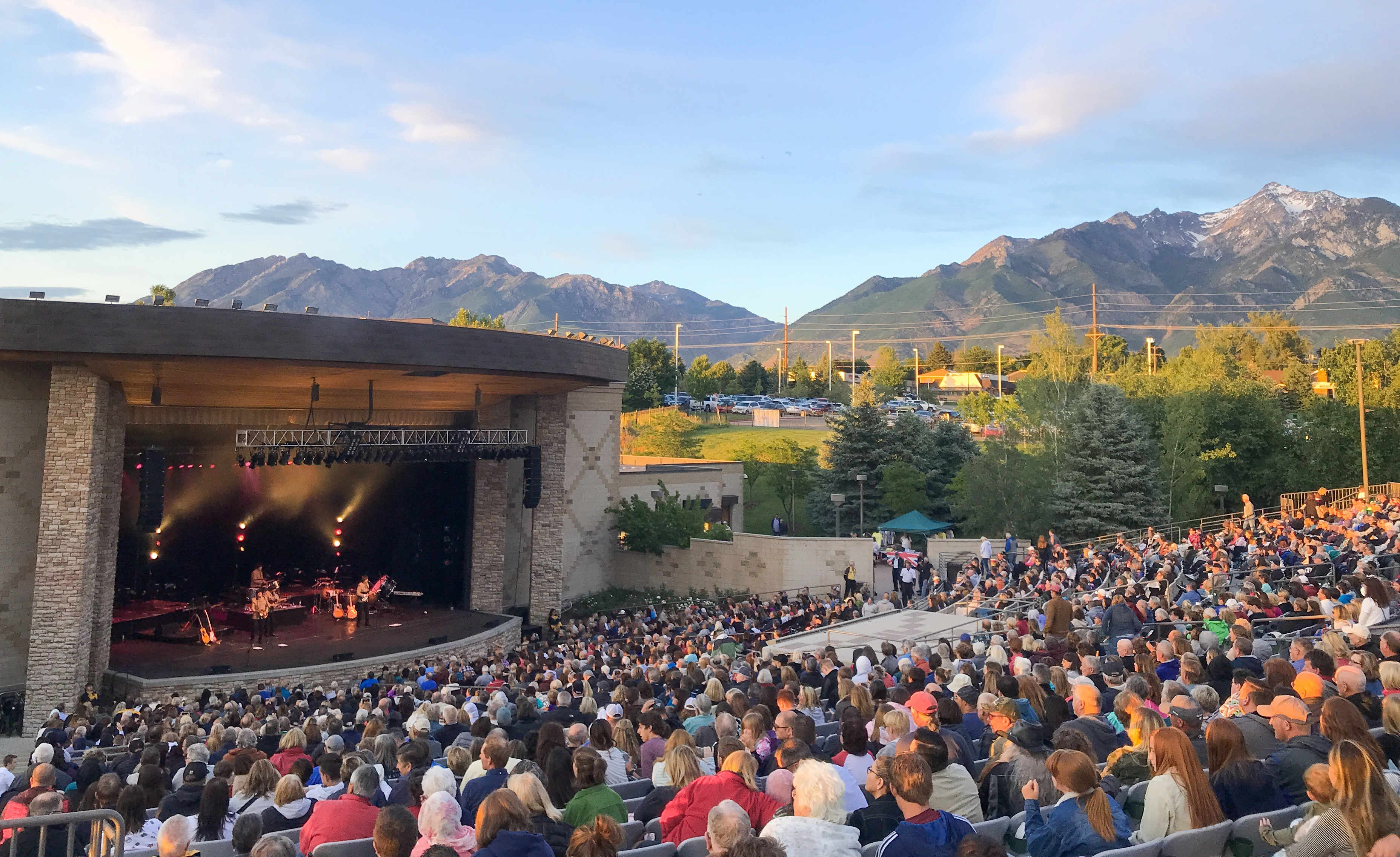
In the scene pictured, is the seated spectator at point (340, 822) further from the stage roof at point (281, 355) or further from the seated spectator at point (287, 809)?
the stage roof at point (281, 355)

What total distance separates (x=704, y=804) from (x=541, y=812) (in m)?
0.83

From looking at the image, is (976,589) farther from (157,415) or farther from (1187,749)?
(157,415)

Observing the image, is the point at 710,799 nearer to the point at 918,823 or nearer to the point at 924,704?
the point at 918,823

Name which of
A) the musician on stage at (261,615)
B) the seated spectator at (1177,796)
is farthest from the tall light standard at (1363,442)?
the musician on stage at (261,615)

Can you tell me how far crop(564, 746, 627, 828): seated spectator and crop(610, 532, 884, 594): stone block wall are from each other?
2142 centimetres

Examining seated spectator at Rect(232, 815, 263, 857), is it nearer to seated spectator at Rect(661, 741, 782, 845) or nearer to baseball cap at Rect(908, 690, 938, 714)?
seated spectator at Rect(661, 741, 782, 845)

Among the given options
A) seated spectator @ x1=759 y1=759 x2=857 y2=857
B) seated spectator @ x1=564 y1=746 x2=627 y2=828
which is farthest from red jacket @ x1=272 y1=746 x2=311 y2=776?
seated spectator @ x1=759 y1=759 x2=857 y2=857

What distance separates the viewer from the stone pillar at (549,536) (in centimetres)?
2584

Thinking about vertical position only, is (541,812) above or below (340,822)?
above

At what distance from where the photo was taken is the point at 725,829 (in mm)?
3533

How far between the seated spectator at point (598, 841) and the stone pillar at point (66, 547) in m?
17.3

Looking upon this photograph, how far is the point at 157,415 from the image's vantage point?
2050 cm

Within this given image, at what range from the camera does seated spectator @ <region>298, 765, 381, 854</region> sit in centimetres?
480

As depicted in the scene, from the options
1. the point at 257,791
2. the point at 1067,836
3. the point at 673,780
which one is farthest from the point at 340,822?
the point at 1067,836
